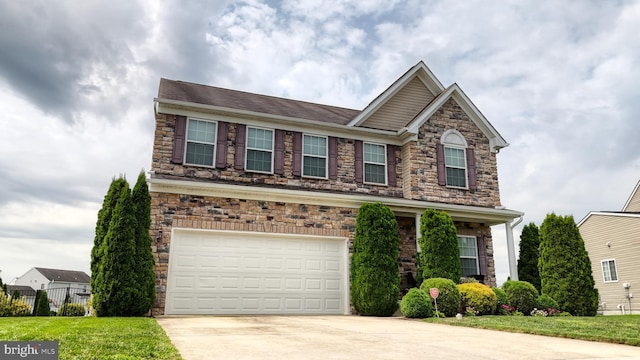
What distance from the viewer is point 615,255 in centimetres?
2219

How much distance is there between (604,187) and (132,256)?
2097 cm

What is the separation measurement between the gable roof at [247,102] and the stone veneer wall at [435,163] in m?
2.81

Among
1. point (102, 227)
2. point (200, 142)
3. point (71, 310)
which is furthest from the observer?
point (71, 310)

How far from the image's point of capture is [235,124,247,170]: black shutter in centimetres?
1348

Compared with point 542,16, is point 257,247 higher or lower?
lower

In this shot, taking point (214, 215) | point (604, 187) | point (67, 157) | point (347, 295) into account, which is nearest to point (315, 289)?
point (347, 295)

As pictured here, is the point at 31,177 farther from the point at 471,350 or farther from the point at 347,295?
the point at 471,350

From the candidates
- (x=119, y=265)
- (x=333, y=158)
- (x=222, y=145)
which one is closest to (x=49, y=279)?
(x=222, y=145)

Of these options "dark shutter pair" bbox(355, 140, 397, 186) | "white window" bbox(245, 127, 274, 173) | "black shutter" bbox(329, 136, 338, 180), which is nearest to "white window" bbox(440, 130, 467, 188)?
"dark shutter pair" bbox(355, 140, 397, 186)

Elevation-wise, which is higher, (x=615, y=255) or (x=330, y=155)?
(x=330, y=155)

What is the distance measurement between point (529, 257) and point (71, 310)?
1587 centimetres

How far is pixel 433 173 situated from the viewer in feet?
50.1

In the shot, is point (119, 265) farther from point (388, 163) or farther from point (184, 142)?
point (388, 163)

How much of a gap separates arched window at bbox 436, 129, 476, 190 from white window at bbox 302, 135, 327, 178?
13.3 feet
